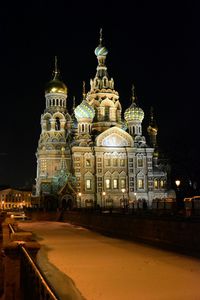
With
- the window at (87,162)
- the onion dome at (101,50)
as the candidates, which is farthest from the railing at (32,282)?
the onion dome at (101,50)

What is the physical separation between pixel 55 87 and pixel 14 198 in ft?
206

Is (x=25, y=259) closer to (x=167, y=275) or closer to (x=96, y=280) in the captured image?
(x=96, y=280)

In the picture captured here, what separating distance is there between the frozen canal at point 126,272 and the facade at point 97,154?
1767 inches

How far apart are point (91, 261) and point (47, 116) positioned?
57.9 metres

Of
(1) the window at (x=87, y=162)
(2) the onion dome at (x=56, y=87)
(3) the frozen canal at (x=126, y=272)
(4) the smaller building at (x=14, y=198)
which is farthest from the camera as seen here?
(4) the smaller building at (x=14, y=198)

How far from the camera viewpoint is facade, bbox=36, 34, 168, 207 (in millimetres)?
67188

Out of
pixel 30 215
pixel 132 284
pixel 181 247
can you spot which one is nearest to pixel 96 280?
pixel 132 284

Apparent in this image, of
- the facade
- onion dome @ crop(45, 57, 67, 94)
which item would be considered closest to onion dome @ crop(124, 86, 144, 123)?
the facade

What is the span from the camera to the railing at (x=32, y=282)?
599cm

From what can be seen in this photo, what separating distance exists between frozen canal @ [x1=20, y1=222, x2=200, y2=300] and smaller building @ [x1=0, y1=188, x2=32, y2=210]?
108531 mm

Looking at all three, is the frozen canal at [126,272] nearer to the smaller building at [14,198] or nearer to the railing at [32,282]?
the railing at [32,282]

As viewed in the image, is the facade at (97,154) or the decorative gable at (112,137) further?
the decorative gable at (112,137)

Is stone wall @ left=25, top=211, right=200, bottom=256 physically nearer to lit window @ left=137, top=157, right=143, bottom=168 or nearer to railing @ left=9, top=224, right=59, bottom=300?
railing @ left=9, top=224, right=59, bottom=300

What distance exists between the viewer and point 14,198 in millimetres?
129875
